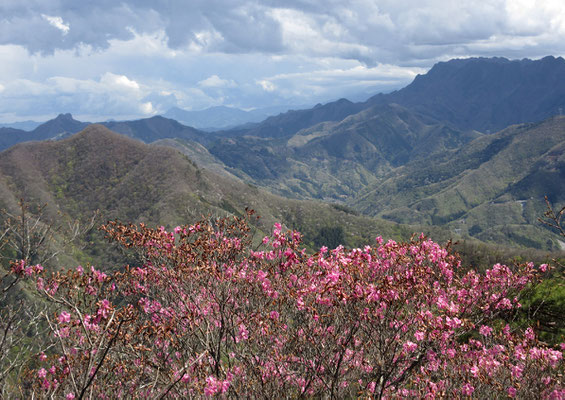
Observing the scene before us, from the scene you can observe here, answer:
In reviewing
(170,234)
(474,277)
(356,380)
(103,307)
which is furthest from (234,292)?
(474,277)

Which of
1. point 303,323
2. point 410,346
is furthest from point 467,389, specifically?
point 303,323

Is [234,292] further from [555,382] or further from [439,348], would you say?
[555,382]

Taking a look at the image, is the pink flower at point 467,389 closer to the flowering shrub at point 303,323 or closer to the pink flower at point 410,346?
the flowering shrub at point 303,323

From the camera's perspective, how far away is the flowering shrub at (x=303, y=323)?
31.8ft

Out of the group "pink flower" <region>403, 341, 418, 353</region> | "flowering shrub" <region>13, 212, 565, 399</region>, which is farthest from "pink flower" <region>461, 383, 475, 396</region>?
"pink flower" <region>403, 341, 418, 353</region>

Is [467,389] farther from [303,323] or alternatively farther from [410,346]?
[303,323]

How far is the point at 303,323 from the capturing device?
11.0 meters

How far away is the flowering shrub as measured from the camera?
969cm

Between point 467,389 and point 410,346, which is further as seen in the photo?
point 467,389

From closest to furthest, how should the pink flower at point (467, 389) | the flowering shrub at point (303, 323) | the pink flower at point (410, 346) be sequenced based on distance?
the pink flower at point (410, 346), the flowering shrub at point (303, 323), the pink flower at point (467, 389)

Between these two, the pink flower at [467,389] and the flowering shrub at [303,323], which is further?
the pink flower at [467,389]

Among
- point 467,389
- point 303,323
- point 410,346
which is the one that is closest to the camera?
point 410,346

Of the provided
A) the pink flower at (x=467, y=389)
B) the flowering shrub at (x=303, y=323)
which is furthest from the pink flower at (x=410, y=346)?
the pink flower at (x=467, y=389)

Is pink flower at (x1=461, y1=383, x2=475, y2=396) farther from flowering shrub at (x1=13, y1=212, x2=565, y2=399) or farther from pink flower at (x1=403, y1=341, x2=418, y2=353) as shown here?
pink flower at (x1=403, y1=341, x2=418, y2=353)
